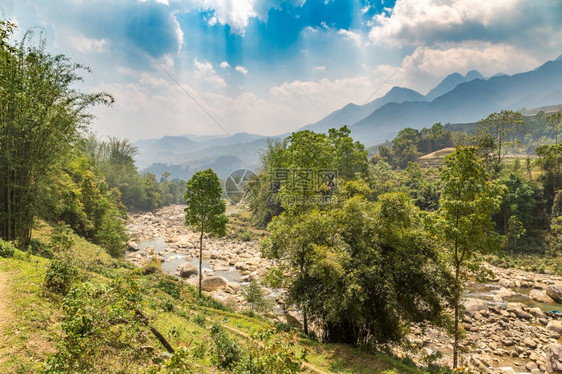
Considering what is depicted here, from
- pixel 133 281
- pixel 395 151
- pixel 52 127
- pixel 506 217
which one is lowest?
pixel 506 217

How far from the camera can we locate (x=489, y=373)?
13.1 metres

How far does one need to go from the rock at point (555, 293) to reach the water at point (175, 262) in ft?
91.2

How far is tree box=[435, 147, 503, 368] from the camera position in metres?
10.8

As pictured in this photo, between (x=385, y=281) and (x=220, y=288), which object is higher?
(x=385, y=281)

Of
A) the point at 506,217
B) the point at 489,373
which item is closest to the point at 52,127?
the point at 489,373

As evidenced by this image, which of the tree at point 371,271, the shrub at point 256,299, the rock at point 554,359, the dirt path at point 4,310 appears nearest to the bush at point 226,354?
the tree at point 371,271

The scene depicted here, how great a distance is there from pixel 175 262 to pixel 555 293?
125 feet

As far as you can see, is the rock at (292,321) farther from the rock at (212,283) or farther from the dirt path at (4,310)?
the dirt path at (4,310)

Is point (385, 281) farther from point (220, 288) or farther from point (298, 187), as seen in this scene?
point (220, 288)

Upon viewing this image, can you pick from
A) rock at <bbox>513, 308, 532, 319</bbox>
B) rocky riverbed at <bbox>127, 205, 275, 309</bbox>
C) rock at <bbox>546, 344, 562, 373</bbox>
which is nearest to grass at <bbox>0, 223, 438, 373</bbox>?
rock at <bbox>546, 344, 562, 373</bbox>

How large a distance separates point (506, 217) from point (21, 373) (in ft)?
A: 149

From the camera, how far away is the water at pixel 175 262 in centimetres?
2900

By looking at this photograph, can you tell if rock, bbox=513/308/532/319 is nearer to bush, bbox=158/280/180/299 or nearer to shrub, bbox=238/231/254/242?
bush, bbox=158/280/180/299

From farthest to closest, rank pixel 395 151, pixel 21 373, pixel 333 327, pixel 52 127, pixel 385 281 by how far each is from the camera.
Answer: pixel 395 151
pixel 52 127
pixel 333 327
pixel 385 281
pixel 21 373
